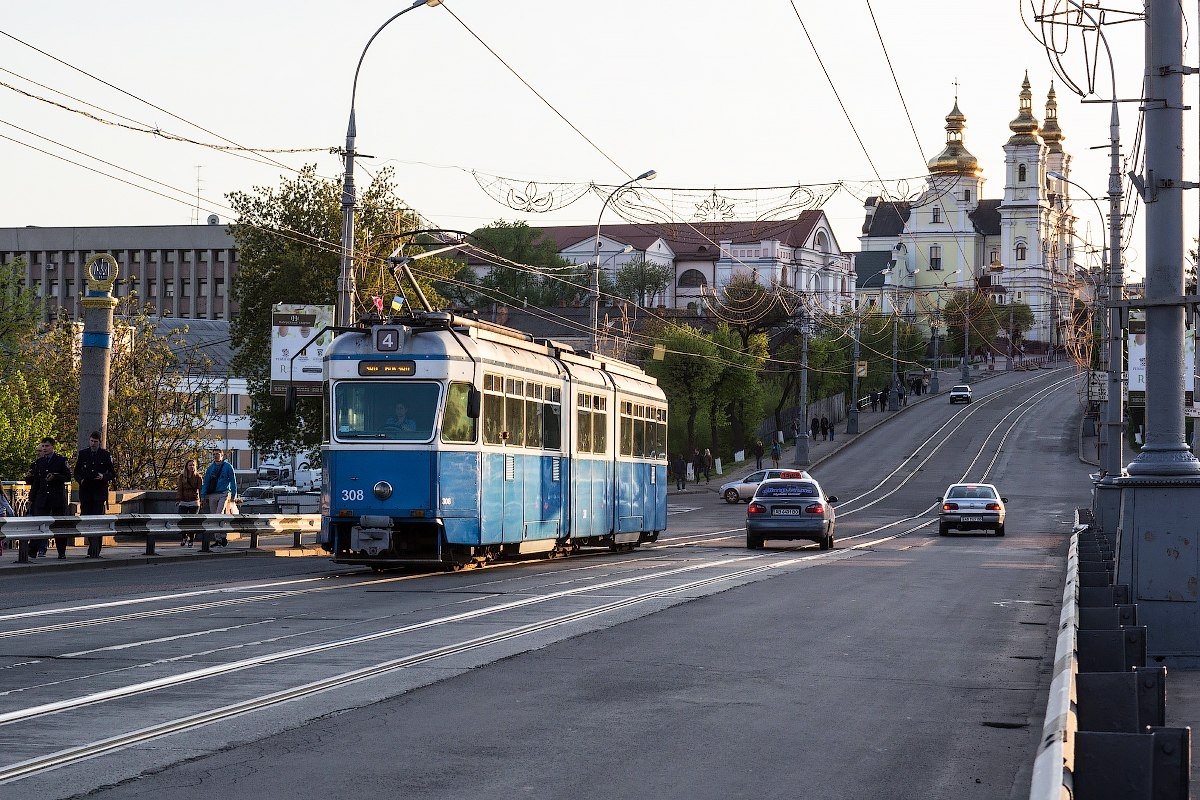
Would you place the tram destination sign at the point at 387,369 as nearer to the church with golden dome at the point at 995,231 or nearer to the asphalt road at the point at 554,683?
the asphalt road at the point at 554,683

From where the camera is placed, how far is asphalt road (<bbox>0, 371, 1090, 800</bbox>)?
300 inches

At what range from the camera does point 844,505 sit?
62.4 m

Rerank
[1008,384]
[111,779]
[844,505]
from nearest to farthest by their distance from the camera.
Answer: [111,779] < [844,505] < [1008,384]

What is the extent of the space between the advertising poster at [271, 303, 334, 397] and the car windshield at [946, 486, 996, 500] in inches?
700

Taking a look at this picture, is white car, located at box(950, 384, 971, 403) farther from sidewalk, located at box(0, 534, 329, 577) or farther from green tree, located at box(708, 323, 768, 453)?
sidewalk, located at box(0, 534, 329, 577)

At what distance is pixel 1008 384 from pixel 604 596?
118891 mm

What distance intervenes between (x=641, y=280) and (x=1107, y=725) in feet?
417

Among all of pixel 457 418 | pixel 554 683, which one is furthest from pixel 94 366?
pixel 554 683

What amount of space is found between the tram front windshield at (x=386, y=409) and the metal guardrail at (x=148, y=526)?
4.33m

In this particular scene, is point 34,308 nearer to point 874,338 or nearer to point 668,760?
point 874,338

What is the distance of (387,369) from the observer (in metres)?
21.8

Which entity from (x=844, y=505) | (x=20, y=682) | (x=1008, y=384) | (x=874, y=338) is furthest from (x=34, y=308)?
(x=1008, y=384)

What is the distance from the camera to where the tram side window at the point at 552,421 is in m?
24.6

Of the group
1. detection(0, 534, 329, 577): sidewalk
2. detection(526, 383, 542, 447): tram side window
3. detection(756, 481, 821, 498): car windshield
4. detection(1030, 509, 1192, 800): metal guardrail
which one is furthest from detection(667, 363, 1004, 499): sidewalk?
detection(1030, 509, 1192, 800): metal guardrail
